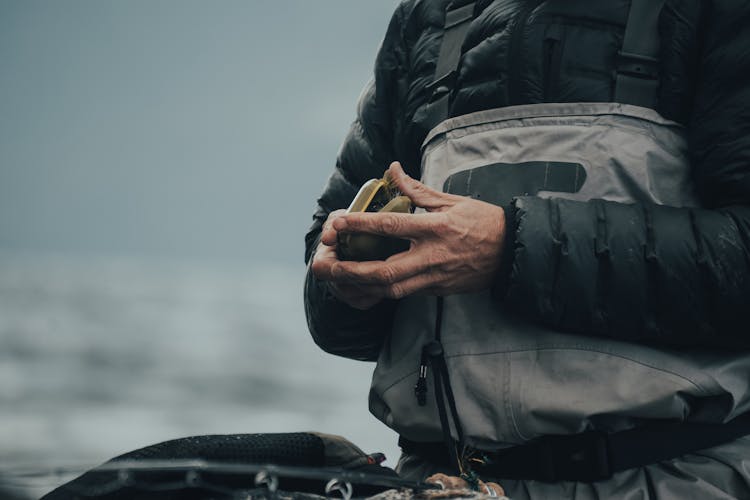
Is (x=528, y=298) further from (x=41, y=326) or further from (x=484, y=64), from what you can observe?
(x=41, y=326)

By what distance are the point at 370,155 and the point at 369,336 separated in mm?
381

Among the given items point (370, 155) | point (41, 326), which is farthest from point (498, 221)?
point (41, 326)

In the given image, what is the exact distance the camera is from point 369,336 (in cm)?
163

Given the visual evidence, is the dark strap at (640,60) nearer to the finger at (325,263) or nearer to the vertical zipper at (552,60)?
the vertical zipper at (552,60)

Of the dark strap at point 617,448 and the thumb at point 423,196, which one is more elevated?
the thumb at point 423,196

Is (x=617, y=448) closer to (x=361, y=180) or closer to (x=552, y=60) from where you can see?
(x=552, y=60)

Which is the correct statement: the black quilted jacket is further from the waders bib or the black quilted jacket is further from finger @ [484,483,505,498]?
finger @ [484,483,505,498]

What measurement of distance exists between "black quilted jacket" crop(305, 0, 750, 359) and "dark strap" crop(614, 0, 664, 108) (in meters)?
0.01

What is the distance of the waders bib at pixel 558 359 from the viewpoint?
1.24 metres

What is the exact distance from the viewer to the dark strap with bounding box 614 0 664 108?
133cm

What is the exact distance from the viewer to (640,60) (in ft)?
4.40

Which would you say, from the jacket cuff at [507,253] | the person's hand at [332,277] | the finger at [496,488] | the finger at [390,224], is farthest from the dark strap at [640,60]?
the finger at [496,488]

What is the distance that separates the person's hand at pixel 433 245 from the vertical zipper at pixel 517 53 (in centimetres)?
23

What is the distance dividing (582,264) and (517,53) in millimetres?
406
